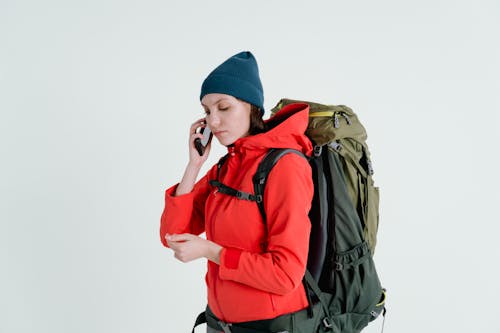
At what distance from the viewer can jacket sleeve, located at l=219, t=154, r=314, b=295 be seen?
2230 millimetres

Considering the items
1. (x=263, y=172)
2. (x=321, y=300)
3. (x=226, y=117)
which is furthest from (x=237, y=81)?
(x=321, y=300)

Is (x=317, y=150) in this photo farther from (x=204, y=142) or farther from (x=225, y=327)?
(x=225, y=327)

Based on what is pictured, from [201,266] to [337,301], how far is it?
95.6 inches

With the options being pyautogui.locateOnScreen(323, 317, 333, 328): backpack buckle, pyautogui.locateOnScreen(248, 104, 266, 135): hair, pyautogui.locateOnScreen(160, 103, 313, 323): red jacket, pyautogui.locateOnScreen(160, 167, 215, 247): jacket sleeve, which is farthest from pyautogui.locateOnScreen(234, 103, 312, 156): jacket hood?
pyautogui.locateOnScreen(323, 317, 333, 328): backpack buckle

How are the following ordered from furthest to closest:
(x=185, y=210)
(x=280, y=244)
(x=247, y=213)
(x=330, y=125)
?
1. (x=185, y=210)
2. (x=330, y=125)
3. (x=247, y=213)
4. (x=280, y=244)

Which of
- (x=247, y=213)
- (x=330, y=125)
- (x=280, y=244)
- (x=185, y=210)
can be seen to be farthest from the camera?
(x=185, y=210)

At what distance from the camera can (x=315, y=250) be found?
2.48 metres

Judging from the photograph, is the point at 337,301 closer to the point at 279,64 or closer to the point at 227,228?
the point at 227,228

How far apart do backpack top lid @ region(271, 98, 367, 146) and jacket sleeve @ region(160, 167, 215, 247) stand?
64 cm

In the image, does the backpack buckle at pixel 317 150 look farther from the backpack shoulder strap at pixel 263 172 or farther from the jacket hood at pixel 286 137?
the backpack shoulder strap at pixel 263 172

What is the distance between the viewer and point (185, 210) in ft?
9.01

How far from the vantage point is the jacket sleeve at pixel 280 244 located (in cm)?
223

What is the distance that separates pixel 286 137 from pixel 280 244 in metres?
0.51

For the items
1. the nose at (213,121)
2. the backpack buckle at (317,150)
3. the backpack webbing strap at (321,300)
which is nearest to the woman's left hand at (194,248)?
the backpack webbing strap at (321,300)
